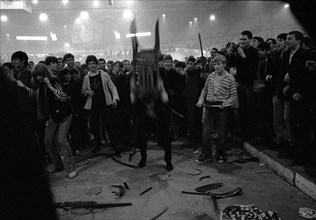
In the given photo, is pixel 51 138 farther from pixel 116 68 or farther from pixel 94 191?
pixel 116 68

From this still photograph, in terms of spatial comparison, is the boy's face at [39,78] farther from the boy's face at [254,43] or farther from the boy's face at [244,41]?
the boy's face at [254,43]

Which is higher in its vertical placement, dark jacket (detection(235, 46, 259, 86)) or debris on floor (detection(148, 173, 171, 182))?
dark jacket (detection(235, 46, 259, 86))

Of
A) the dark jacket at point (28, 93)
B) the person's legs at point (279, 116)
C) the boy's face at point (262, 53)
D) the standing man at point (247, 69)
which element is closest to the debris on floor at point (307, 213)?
the person's legs at point (279, 116)

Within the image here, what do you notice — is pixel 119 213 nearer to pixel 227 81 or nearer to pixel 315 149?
pixel 227 81

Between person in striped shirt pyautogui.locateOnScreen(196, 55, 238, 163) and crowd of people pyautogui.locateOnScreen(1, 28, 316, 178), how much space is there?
0.07 ft

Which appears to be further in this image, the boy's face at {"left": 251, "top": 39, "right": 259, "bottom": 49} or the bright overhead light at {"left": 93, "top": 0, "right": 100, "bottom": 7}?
the bright overhead light at {"left": 93, "top": 0, "right": 100, "bottom": 7}

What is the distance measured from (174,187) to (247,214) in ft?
5.84

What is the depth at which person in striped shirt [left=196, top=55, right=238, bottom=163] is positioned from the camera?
538cm

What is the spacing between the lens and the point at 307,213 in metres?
3.40

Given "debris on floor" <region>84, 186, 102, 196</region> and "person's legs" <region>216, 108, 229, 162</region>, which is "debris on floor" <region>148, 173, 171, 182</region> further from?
"person's legs" <region>216, 108, 229, 162</region>

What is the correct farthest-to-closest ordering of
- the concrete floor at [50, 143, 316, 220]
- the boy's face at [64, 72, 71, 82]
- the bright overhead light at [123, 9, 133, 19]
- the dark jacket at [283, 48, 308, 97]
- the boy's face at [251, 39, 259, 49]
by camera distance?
the bright overhead light at [123, 9, 133, 19] → the boy's face at [251, 39, 259, 49] → the boy's face at [64, 72, 71, 82] → the dark jacket at [283, 48, 308, 97] → the concrete floor at [50, 143, 316, 220]

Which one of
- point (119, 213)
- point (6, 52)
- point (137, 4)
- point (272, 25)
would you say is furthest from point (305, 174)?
point (6, 52)

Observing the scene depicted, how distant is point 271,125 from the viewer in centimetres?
645

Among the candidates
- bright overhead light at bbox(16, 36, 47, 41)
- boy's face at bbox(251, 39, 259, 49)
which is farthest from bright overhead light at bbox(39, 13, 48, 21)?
boy's face at bbox(251, 39, 259, 49)
